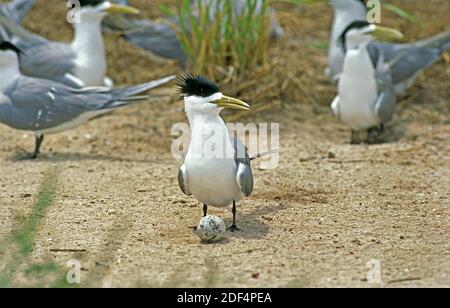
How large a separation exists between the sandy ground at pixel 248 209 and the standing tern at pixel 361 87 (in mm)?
255

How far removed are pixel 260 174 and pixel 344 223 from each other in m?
1.07

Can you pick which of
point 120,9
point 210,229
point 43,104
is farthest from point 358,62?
point 210,229

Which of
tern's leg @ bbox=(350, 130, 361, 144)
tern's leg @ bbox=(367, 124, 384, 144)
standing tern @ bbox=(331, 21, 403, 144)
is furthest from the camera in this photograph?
tern's leg @ bbox=(367, 124, 384, 144)

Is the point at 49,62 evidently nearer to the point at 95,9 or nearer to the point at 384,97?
the point at 95,9

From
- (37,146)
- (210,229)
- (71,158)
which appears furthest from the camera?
(37,146)

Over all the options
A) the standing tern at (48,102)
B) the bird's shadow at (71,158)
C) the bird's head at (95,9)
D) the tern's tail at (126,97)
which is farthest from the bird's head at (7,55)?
the bird's head at (95,9)

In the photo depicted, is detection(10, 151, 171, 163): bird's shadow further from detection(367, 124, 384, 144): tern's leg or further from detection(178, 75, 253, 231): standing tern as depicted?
detection(367, 124, 384, 144): tern's leg

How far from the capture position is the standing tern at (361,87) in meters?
6.45

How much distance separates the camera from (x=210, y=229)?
4184mm

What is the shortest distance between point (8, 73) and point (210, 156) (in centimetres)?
254

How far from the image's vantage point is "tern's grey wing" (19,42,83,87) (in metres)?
6.95

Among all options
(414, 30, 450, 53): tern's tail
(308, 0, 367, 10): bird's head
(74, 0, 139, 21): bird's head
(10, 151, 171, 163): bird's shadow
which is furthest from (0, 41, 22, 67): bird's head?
(414, 30, 450, 53): tern's tail
